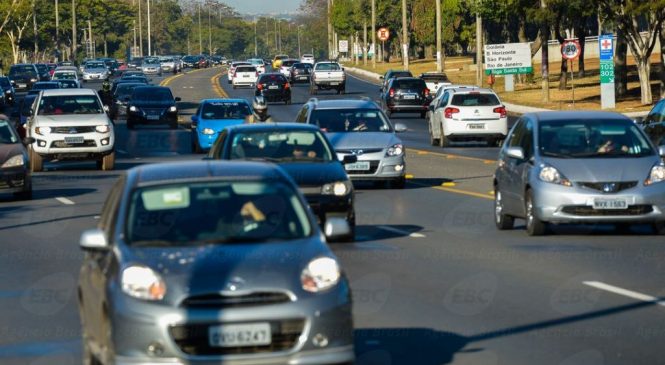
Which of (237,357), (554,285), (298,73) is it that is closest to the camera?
(237,357)

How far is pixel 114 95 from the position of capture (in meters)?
61.7

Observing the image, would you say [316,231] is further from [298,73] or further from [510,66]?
[298,73]

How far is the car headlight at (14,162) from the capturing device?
1007 inches

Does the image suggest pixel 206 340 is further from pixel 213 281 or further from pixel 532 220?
pixel 532 220

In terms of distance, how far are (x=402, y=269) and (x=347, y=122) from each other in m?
12.2

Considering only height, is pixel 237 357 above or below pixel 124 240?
below

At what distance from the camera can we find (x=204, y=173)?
9492 millimetres

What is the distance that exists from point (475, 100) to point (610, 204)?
78.7 ft

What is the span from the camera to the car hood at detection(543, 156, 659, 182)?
59.7ft

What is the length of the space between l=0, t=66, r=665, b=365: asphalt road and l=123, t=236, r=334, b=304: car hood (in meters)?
1.68

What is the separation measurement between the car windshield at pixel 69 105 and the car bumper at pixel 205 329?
2706 cm

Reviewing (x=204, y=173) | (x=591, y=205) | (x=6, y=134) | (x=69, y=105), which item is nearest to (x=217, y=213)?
(x=204, y=173)

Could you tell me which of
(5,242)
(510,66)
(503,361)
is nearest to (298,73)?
(510,66)

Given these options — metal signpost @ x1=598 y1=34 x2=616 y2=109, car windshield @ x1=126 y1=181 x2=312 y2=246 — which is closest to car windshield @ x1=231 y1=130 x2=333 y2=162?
car windshield @ x1=126 y1=181 x2=312 y2=246
